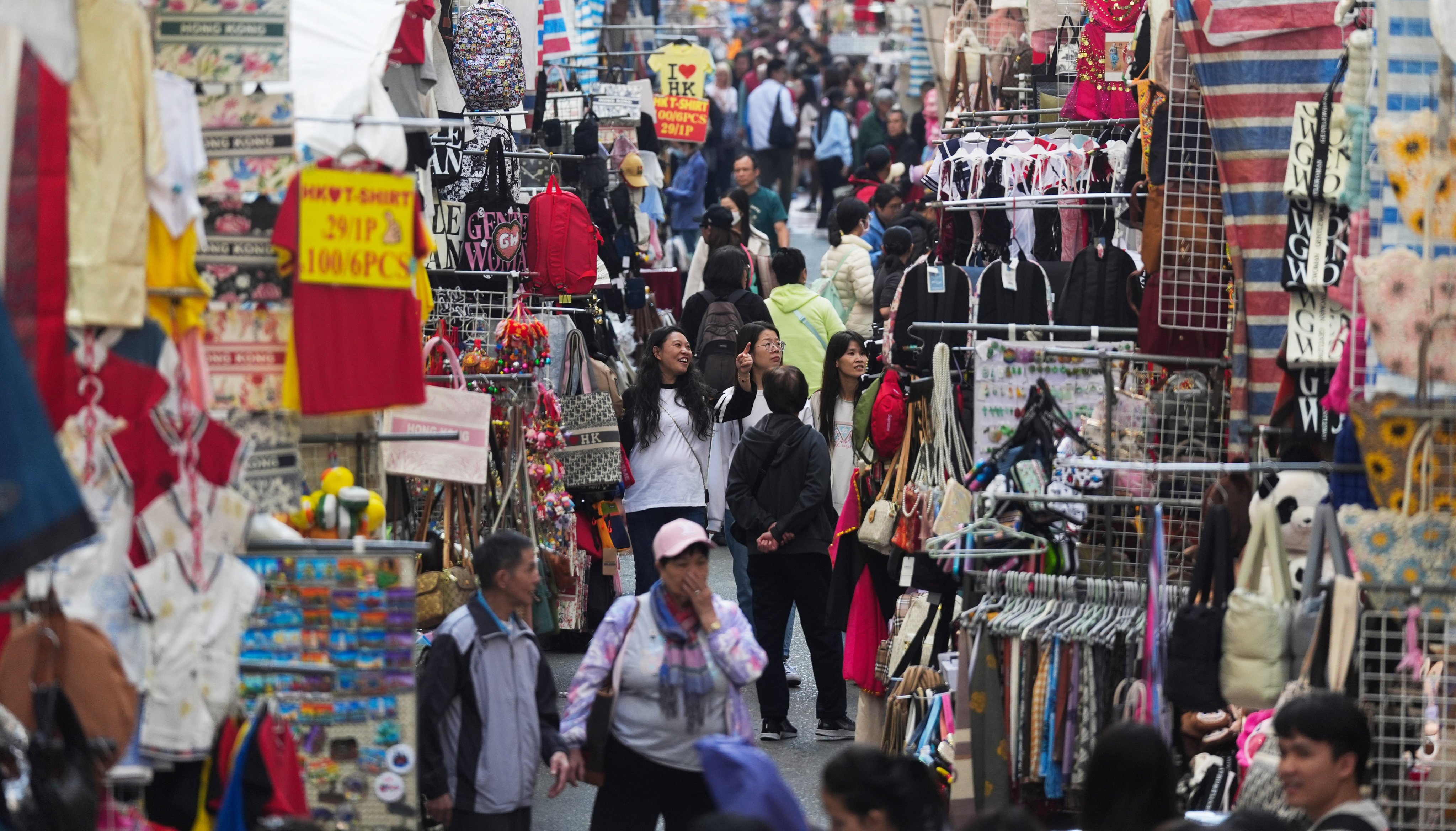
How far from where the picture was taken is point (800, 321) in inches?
471

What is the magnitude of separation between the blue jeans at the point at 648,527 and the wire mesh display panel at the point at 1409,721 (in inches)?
200

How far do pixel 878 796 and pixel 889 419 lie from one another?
159 inches

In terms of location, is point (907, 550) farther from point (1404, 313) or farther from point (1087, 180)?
point (1404, 313)

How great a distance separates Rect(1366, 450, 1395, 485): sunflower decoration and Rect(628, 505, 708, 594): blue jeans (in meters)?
5.05

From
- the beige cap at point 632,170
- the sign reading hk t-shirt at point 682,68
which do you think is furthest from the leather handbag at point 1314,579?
the sign reading hk t-shirt at point 682,68

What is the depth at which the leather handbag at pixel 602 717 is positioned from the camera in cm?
625

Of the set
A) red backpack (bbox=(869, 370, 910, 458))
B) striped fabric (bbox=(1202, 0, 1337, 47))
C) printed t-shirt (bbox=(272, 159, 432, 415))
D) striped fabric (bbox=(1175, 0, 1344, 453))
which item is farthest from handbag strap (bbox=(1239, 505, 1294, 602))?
red backpack (bbox=(869, 370, 910, 458))

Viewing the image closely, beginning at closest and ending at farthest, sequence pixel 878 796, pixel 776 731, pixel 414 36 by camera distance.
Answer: pixel 878 796 < pixel 414 36 < pixel 776 731

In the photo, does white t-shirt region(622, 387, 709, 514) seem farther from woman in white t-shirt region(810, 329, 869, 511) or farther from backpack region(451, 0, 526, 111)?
backpack region(451, 0, 526, 111)

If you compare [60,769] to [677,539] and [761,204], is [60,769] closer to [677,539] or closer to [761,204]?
[677,539]

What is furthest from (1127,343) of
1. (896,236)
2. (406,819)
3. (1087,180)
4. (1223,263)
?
(896,236)

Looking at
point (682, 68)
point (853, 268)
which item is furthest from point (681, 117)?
point (853, 268)

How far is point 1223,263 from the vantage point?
22.7 feet

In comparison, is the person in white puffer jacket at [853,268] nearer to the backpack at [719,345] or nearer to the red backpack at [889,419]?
the backpack at [719,345]
